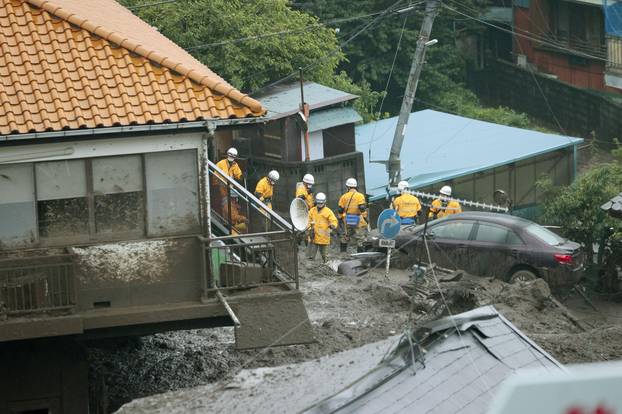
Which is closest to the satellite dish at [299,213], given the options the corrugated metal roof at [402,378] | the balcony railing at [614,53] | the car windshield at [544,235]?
the car windshield at [544,235]

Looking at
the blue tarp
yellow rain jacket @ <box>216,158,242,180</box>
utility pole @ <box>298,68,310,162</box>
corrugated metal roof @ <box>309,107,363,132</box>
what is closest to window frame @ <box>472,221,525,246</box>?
yellow rain jacket @ <box>216,158,242,180</box>

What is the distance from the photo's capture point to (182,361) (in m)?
14.7

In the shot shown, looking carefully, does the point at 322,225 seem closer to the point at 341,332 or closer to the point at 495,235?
the point at 495,235

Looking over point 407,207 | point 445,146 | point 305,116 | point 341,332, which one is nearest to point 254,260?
point 341,332

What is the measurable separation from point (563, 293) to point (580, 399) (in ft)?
56.7

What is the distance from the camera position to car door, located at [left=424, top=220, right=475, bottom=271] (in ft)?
63.9

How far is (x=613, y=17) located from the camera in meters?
30.2

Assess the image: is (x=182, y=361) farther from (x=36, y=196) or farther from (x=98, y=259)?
(x=36, y=196)

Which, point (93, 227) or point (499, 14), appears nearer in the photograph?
point (93, 227)

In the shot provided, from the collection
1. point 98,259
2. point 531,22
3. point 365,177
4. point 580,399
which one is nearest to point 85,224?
point 98,259

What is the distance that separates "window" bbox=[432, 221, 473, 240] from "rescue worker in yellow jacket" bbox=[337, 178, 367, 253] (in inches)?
103

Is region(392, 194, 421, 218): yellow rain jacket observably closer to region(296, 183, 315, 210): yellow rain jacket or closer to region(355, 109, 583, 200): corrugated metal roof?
region(296, 183, 315, 210): yellow rain jacket

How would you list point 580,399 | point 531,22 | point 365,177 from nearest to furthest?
point 580,399
point 365,177
point 531,22

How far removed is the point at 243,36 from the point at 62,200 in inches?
607
